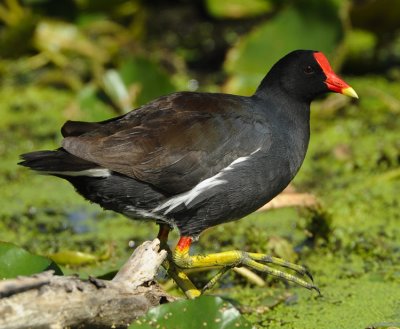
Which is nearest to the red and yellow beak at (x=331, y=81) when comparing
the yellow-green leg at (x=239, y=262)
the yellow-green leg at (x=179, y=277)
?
the yellow-green leg at (x=239, y=262)

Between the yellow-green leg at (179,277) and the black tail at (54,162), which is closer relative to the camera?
the black tail at (54,162)

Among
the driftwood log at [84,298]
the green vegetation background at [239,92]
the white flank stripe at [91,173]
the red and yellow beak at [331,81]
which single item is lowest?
the green vegetation background at [239,92]

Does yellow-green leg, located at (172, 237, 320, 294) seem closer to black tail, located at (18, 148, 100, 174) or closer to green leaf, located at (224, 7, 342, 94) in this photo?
black tail, located at (18, 148, 100, 174)

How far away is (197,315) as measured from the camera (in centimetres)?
250

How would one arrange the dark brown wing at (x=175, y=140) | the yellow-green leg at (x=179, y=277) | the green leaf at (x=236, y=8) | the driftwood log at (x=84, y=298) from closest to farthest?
the driftwood log at (x=84, y=298)
the dark brown wing at (x=175, y=140)
the yellow-green leg at (x=179, y=277)
the green leaf at (x=236, y=8)

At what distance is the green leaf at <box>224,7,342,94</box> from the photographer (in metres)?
5.36

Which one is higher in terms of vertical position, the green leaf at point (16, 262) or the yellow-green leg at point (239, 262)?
the green leaf at point (16, 262)

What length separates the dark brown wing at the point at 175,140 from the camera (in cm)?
302

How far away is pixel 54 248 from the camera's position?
4008mm

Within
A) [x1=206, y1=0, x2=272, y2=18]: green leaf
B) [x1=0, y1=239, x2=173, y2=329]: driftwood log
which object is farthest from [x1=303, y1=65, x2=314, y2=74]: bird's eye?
[x1=206, y1=0, x2=272, y2=18]: green leaf

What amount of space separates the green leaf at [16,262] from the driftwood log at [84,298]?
1.15 ft

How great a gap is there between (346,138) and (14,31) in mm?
2072

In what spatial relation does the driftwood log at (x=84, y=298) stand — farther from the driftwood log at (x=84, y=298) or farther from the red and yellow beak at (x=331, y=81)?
the red and yellow beak at (x=331, y=81)

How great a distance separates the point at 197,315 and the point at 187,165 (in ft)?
2.30
